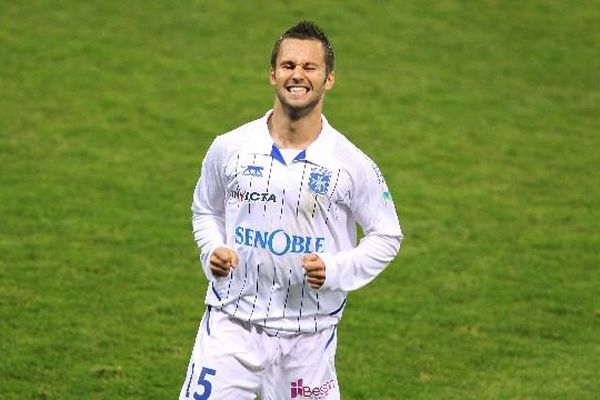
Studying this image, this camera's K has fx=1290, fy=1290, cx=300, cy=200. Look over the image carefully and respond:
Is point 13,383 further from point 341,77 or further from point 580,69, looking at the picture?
point 580,69

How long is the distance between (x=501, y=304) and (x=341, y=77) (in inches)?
261

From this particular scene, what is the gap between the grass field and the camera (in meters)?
9.50

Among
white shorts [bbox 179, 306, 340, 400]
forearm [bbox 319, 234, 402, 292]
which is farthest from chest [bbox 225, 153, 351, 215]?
white shorts [bbox 179, 306, 340, 400]

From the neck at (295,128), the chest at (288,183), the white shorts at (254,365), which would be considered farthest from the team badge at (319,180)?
the white shorts at (254,365)

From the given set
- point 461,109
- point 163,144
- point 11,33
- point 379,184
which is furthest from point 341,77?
point 379,184

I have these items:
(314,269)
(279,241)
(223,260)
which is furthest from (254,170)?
(314,269)

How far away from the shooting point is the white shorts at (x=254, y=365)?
20.6ft

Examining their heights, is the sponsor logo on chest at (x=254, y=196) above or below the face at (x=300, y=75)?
below

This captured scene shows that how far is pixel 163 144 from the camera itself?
14.4 metres

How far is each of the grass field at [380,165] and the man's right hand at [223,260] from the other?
9.42ft

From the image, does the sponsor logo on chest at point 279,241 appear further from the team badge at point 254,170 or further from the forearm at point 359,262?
the team badge at point 254,170

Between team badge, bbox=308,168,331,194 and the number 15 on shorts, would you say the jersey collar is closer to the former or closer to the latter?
team badge, bbox=308,168,331,194

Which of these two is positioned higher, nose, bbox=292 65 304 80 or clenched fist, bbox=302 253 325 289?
nose, bbox=292 65 304 80

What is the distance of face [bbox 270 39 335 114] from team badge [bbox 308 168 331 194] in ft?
0.98
